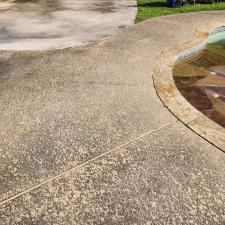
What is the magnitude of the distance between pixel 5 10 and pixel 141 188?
7.64m

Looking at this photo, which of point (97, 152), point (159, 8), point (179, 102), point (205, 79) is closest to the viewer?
point (97, 152)

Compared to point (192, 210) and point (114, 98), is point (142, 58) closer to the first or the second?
point (114, 98)

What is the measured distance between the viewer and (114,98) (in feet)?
16.1

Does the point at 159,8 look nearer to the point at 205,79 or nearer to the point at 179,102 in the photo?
the point at 205,79

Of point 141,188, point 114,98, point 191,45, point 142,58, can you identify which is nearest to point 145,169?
point 141,188

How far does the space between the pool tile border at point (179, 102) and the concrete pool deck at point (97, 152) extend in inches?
4.3

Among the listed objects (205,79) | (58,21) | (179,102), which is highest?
(58,21)

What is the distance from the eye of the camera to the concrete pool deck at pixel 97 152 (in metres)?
3.06

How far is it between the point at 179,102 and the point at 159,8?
5894 millimetres

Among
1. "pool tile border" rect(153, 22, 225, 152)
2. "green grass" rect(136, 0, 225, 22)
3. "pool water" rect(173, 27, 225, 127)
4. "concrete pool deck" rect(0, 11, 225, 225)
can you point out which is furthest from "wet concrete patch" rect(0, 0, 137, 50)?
"pool water" rect(173, 27, 225, 127)

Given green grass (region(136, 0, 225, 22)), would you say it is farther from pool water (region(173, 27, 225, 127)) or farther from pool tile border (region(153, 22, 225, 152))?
pool tile border (region(153, 22, 225, 152))

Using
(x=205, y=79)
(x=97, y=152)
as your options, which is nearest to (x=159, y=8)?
(x=205, y=79)

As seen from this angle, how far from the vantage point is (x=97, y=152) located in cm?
377

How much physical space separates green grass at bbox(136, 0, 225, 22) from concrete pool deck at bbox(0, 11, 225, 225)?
3.83 meters
